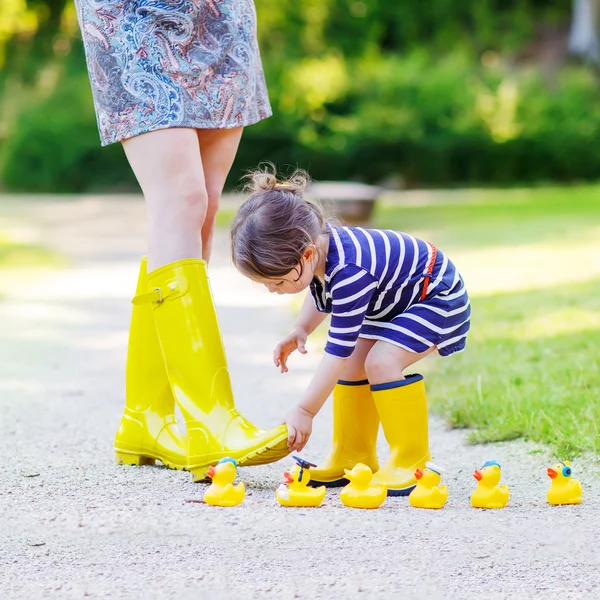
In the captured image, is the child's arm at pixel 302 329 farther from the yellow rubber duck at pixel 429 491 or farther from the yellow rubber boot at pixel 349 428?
the yellow rubber duck at pixel 429 491

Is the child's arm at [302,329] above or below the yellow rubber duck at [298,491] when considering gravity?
above

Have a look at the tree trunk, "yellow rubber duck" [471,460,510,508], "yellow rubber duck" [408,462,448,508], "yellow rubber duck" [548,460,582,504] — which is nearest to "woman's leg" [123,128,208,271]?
"yellow rubber duck" [408,462,448,508]

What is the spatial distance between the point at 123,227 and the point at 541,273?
6433mm

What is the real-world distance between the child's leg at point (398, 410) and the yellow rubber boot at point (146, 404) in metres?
0.58

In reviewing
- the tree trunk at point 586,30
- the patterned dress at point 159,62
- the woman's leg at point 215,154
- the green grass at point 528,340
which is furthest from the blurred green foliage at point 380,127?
the patterned dress at point 159,62

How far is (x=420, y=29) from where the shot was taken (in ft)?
79.4

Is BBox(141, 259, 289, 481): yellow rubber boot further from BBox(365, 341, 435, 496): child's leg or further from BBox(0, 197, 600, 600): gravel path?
BBox(365, 341, 435, 496): child's leg

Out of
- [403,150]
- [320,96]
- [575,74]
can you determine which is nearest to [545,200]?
[403,150]

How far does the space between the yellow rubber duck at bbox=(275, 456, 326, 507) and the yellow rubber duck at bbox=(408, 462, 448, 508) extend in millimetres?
225

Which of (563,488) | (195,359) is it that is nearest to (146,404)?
(195,359)

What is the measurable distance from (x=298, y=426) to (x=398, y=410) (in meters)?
0.27

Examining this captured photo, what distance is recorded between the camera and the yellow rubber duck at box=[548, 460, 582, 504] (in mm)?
2375

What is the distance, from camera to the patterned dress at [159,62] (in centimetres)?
264

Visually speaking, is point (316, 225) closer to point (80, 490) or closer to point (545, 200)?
point (80, 490)
